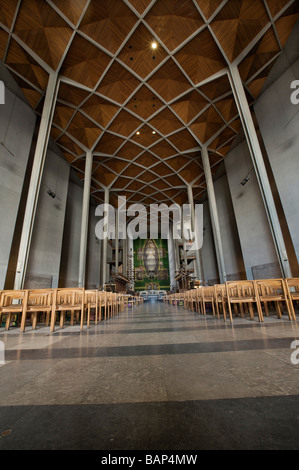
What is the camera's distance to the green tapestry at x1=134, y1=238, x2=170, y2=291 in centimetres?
2986

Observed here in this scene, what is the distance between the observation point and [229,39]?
25.8 ft

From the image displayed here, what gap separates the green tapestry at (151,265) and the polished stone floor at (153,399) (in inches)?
1115

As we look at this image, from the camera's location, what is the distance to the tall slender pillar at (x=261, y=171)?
653cm

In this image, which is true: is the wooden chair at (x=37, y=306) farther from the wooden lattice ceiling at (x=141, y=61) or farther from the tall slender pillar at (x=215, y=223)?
the wooden lattice ceiling at (x=141, y=61)

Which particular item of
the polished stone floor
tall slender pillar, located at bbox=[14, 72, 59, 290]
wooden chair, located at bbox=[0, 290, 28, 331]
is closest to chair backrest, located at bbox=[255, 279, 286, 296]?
the polished stone floor

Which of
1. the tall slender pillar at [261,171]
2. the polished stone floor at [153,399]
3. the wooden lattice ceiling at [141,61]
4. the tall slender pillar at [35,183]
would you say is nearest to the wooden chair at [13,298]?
the polished stone floor at [153,399]

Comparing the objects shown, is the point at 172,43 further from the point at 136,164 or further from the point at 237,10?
the point at 136,164

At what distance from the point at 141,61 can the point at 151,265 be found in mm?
25339

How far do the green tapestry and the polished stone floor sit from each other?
28.3 metres

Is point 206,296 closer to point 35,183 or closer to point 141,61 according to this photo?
point 35,183

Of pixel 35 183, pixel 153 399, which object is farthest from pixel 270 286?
pixel 35 183

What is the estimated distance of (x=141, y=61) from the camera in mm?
8906
